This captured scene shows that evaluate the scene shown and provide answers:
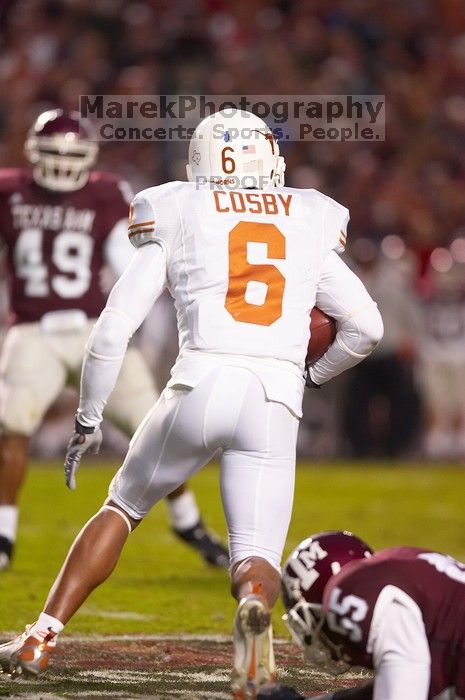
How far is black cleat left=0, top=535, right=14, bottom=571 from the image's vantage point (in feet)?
20.7

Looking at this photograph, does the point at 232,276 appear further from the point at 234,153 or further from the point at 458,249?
the point at 458,249

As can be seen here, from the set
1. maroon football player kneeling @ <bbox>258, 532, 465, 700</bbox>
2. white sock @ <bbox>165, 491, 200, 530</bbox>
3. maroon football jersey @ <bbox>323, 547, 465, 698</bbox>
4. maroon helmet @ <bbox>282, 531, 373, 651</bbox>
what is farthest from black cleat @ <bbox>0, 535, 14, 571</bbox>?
maroon football jersey @ <bbox>323, 547, 465, 698</bbox>

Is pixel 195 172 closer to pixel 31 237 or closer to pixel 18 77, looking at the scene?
pixel 31 237

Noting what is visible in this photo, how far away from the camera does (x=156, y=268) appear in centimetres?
401

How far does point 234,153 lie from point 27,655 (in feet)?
4.80

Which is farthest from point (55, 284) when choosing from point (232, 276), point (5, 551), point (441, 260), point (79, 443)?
point (441, 260)

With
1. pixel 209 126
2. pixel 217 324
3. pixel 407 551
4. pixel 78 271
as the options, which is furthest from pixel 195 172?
pixel 78 271

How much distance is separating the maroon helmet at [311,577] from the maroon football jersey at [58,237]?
120 inches

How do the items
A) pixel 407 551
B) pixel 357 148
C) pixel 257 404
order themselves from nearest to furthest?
1. pixel 407 551
2. pixel 257 404
3. pixel 357 148

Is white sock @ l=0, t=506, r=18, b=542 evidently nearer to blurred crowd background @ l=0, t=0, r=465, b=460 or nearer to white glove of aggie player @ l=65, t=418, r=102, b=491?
white glove of aggie player @ l=65, t=418, r=102, b=491

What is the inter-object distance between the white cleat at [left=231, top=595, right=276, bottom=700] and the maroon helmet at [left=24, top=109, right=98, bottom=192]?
318cm

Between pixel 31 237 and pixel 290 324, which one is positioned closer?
pixel 290 324

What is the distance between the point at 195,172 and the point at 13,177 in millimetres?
2503

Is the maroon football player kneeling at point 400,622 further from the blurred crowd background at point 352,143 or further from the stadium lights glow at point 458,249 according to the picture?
the stadium lights glow at point 458,249
